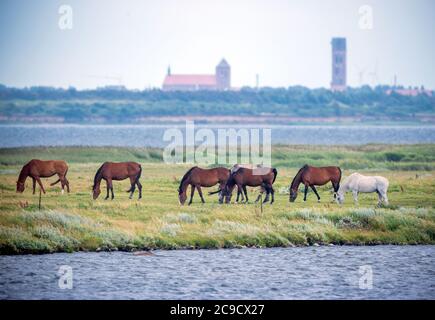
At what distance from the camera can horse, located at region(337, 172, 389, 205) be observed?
38.2 m

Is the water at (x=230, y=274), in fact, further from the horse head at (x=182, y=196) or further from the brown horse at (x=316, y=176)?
the brown horse at (x=316, y=176)

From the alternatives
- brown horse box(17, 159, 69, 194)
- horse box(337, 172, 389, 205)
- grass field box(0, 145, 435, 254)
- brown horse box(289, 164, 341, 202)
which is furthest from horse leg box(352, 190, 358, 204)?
brown horse box(17, 159, 69, 194)

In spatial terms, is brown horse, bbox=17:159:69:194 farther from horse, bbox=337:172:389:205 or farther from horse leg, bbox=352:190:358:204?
horse leg, bbox=352:190:358:204

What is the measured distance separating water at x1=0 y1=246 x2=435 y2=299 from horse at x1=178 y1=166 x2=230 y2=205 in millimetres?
5920

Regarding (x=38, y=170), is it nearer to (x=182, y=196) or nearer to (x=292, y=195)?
(x=182, y=196)

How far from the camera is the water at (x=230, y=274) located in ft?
87.6

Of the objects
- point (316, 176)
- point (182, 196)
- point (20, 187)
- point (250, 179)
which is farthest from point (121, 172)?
point (316, 176)

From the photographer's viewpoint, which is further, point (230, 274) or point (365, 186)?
point (365, 186)

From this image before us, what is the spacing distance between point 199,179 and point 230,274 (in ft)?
31.9

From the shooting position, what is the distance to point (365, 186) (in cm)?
3844

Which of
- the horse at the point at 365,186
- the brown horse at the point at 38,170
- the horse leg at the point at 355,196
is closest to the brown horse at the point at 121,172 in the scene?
the brown horse at the point at 38,170
